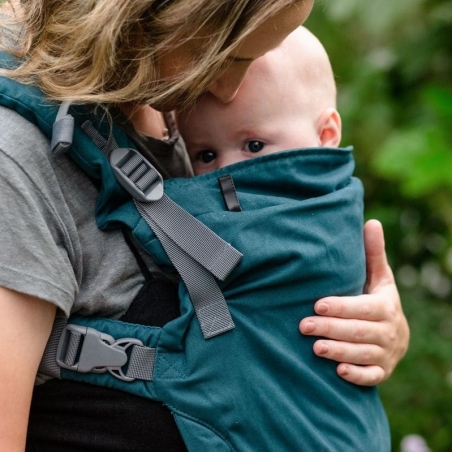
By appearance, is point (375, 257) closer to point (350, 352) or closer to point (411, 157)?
point (350, 352)

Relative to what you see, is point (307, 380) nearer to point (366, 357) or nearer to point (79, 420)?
point (366, 357)

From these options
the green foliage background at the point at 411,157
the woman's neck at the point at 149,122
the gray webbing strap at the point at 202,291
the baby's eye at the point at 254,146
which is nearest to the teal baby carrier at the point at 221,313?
the gray webbing strap at the point at 202,291

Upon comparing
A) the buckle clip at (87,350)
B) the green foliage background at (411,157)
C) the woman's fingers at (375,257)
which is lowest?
the green foliage background at (411,157)

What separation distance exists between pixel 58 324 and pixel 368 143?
2788mm

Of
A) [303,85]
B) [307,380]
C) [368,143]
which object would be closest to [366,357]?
[307,380]

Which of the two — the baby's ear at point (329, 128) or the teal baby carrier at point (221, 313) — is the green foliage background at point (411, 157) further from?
the teal baby carrier at point (221, 313)

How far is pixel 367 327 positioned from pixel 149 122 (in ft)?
2.41

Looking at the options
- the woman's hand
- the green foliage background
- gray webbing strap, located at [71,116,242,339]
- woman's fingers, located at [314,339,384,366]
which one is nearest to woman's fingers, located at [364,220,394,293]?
the woman's hand

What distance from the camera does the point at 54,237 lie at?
5.09ft

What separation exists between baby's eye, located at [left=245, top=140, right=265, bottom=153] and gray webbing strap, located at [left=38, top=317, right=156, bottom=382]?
584mm

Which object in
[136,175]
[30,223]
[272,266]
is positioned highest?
[30,223]

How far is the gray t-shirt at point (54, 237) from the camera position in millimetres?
1476

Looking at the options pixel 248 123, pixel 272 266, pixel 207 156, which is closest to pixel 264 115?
pixel 248 123

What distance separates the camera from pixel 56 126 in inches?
61.6
